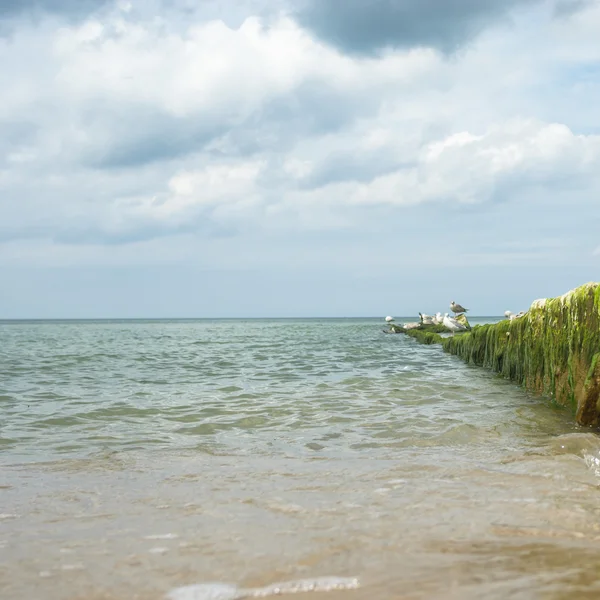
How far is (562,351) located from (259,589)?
6.48 m

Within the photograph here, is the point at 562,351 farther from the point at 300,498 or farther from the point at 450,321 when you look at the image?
the point at 450,321

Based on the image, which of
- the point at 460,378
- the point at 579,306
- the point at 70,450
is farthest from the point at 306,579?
the point at 460,378

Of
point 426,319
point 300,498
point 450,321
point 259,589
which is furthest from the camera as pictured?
point 426,319

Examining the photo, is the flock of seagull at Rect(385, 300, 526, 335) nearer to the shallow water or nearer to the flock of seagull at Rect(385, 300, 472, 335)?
the flock of seagull at Rect(385, 300, 472, 335)

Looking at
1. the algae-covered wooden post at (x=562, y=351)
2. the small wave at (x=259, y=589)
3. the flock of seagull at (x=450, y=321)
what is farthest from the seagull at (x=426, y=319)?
the small wave at (x=259, y=589)

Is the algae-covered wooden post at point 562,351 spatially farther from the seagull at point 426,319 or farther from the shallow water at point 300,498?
the seagull at point 426,319

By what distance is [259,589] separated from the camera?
2.30 meters

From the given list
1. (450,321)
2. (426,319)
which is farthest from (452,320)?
(426,319)

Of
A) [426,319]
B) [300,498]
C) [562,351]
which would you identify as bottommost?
[300,498]

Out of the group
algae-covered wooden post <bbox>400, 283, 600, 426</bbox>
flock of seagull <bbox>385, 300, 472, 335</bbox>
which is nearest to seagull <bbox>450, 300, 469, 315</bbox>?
flock of seagull <bbox>385, 300, 472, 335</bbox>

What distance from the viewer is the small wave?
2.26 m

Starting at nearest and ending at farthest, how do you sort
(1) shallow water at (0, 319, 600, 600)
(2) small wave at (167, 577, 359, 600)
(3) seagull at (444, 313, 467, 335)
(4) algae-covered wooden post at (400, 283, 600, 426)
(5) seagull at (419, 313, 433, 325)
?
1. (2) small wave at (167, 577, 359, 600)
2. (1) shallow water at (0, 319, 600, 600)
3. (4) algae-covered wooden post at (400, 283, 600, 426)
4. (3) seagull at (444, 313, 467, 335)
5. (5) seagull at (419, 313, 433, 325)

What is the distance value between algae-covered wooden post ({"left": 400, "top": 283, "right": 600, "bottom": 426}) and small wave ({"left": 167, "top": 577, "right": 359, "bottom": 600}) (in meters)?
4.74

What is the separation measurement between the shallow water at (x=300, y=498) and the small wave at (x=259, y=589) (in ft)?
0.04
